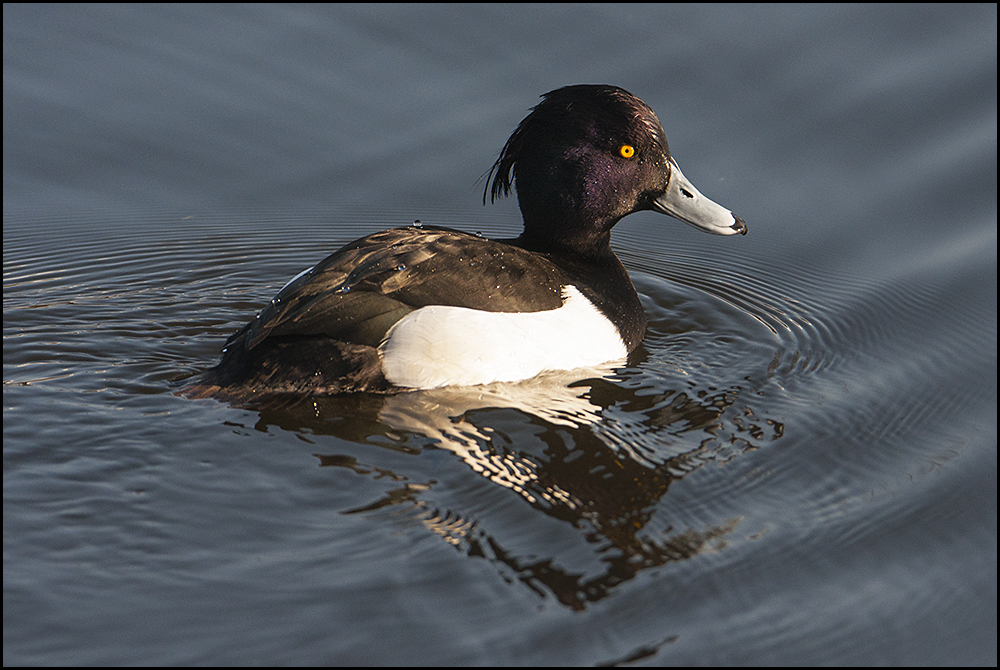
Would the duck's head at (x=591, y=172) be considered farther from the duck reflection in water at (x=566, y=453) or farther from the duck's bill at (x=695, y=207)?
the duck reflection in water at (x=566, y=453)

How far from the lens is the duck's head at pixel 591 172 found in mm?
5777

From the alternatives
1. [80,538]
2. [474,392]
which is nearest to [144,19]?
[474,392]

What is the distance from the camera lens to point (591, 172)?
5828 mm

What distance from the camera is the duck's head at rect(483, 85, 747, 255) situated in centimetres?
578

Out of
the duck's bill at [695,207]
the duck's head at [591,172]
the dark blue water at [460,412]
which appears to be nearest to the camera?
the dark blue water at [460,412]

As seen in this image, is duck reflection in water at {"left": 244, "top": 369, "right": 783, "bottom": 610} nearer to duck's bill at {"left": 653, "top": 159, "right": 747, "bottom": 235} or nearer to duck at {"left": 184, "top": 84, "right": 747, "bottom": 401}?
duck at {"left": 184, "top": 84, "right": 747, "bottom": 401}

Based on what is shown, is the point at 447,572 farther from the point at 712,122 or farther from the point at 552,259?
the point at 712,122

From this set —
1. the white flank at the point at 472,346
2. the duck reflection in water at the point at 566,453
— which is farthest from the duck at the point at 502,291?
the duck reflection in water at the point at 566,453

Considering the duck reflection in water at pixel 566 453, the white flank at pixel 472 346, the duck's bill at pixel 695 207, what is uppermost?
the duck's bill at pixel 695 207

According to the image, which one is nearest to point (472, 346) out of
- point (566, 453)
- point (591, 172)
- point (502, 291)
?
point (502, 291)

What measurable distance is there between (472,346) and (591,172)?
48.8 inches

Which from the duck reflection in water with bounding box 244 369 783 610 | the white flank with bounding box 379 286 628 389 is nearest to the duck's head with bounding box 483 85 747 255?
the white flank with bounding box 379 286 628 389

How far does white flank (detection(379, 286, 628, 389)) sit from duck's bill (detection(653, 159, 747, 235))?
108 cm

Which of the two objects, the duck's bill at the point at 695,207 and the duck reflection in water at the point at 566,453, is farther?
the duck's bill at the point at 695,207
